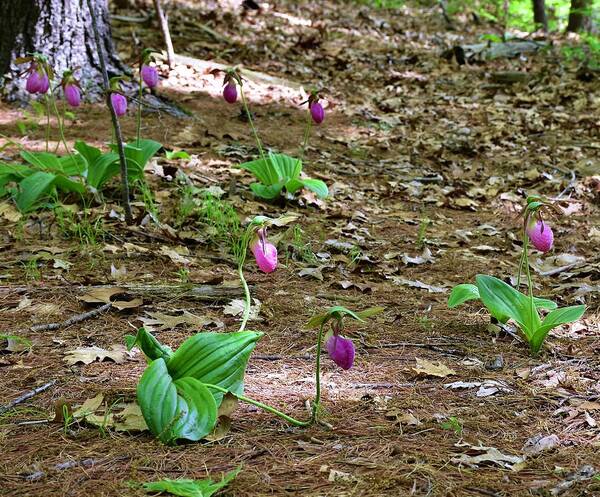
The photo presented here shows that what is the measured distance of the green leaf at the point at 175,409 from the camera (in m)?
1.65

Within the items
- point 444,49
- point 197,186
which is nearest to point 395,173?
point 197,186

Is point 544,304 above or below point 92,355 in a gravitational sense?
above

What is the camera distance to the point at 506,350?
238cm

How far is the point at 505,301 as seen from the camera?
2.41 meters

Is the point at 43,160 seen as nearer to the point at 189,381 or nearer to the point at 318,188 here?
the point at 318,188

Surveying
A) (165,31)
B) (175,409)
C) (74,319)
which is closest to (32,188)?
(74,319)

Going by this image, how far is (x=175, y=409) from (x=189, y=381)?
87 mm

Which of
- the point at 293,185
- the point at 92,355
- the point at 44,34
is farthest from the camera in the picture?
the point at 44,34

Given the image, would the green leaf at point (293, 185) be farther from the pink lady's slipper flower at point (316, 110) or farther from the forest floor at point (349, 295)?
the pink lady's slipper flower at point (316, 110)

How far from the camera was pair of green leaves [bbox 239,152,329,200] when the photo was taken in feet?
13.2

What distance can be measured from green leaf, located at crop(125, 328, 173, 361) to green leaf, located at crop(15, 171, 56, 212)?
5.91 ft

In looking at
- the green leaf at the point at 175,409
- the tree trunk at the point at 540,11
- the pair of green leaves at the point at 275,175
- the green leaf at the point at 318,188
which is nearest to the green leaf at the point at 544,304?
the green leaf at the point at 175,409

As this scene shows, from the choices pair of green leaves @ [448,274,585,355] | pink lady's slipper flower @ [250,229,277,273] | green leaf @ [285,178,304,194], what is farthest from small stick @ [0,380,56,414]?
green leaf @ [285,178,304,194]

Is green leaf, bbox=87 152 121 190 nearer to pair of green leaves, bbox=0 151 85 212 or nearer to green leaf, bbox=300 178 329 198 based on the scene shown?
pair of green leaves, bbox=0 151 85 212
